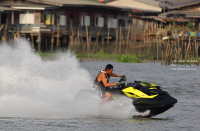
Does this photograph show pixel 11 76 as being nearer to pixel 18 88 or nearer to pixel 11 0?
pixel 18 88

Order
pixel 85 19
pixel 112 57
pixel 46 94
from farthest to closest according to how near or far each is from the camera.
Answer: pixel 85 19 → pixel 112 57 → pixel 46 94

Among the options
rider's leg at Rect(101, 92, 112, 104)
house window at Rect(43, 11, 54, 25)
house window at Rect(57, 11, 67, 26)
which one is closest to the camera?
rider's leg at Rect(101, 92, 112, 104)

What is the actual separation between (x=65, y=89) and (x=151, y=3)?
194ft

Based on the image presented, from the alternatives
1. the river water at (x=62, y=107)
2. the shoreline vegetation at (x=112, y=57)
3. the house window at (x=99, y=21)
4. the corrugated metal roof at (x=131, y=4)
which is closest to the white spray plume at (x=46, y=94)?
the river water at (x=62, y=107)

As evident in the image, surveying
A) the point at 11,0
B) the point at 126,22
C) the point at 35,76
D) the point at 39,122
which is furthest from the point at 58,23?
the point at 39,122

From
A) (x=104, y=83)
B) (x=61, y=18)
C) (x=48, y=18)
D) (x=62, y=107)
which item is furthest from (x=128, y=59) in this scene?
(x=104, y=83)

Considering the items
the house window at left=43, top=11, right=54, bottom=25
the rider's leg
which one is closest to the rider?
the rider's leg

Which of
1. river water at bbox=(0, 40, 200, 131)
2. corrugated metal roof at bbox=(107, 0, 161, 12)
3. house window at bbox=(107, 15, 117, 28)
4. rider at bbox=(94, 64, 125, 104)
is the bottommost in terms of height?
river water at bbox=(0, 40, 200, 131)

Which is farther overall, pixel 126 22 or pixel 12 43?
pixel 126 22

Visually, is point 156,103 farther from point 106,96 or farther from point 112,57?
point 112,57

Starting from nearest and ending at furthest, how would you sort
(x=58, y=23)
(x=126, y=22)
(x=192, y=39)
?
(x=192, y=39)
(x=58, y=23)
(x=126, y=22)

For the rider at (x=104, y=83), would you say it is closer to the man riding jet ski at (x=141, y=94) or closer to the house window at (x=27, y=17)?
the man riding jet ski at (x=141, y=94)

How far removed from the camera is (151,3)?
7412cm

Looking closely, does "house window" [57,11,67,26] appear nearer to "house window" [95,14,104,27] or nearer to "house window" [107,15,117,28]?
"house window" [95,14,104,27]
